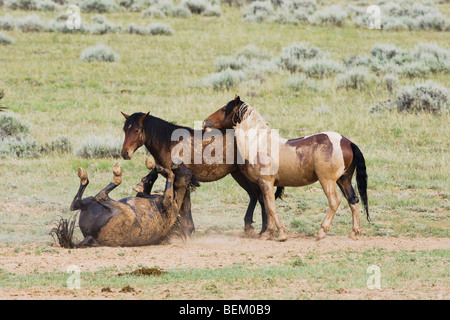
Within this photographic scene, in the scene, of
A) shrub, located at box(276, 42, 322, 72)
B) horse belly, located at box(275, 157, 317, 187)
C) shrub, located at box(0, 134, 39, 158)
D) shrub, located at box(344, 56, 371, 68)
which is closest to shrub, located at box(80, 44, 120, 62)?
shrub, located at box(276, 42, 322, 72)

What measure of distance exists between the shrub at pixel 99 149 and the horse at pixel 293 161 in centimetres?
552

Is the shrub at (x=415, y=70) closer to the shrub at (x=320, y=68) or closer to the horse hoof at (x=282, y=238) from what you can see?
the shrub at (x=320, y=68)

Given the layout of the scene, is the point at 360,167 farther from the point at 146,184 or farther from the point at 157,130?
the point at 146,184

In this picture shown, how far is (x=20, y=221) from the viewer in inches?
492

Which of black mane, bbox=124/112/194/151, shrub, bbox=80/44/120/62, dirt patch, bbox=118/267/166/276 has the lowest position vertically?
dirt patch, bbox=118/267/166/276

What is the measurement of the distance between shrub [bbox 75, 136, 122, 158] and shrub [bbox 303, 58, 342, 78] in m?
8.92

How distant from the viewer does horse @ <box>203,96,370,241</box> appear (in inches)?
432

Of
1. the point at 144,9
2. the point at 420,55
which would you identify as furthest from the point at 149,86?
the point at 144,9

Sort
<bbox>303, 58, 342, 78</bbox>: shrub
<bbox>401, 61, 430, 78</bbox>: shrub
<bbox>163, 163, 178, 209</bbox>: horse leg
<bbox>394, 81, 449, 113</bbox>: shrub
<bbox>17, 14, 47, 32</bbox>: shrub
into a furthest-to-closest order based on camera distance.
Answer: <bbox>17, 14, 47, 32</bbox>: shrub, <bbox>401, 61, 430, 78</bbox>: shrub, <bbox>303, 58, 342, 78</bbox>: shrub, <bbox>394, 81, 449, 113</bbox>: shrub, <bbox>163, 163, 178, 209</bbox>: horse leg

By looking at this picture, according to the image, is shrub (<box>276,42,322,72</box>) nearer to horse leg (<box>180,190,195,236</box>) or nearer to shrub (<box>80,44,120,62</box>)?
shrub (<box>80,44,120,62</box>)

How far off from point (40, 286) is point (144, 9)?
92.2ft

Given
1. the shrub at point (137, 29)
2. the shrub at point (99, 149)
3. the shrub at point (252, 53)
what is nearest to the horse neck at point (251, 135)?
the shrub at point (99, 149)

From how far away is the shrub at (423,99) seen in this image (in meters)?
19.7

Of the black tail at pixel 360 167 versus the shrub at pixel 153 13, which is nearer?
the black tail at pixel 360 167
